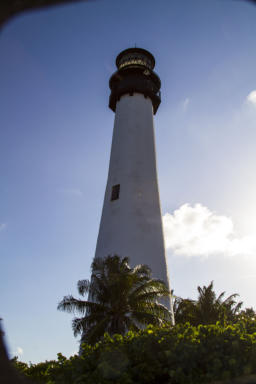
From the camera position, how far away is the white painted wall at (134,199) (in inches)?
933

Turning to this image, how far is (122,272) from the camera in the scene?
17.8 meters

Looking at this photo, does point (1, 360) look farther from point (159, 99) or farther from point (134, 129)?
point (159, 99)

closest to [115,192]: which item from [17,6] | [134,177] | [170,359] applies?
[134,177]

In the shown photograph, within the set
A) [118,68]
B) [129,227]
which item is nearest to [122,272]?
[129,227]

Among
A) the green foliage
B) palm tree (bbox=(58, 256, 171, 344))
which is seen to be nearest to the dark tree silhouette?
the green foliage

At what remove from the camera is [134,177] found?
26.8 m

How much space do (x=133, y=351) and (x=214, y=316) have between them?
62.4 feet

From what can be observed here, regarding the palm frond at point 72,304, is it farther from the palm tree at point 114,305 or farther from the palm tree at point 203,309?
the palm tree at point 203,309

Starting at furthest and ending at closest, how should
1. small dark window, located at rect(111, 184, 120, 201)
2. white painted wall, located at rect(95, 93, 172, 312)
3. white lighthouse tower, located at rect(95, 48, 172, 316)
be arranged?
1. small dark window, located at rect(111, 184, 120, 201)
2. white lighthouse tower, located at rect(95, 48, 172, 316)
3. white painted wall, located at rect(95, 93, 172, 312)

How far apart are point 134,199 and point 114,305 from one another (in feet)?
33.9

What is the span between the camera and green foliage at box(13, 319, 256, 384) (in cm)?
873

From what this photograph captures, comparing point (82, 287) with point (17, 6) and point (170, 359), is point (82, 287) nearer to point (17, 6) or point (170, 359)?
point (170, 359)

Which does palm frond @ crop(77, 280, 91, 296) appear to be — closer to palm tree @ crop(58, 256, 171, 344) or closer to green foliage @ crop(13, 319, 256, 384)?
palm tree @ crop(58, 256, 171, 344)

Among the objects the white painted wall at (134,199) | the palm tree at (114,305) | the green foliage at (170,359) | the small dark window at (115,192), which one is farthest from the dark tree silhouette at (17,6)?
the small dark window at (115,192)
